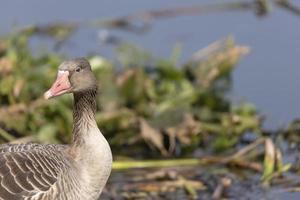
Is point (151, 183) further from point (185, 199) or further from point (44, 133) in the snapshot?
point (44, 133)

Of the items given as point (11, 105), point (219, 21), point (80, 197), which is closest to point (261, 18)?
point (219, 21)

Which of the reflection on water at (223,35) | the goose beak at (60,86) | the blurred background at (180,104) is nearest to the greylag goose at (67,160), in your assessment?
the goose beak at (60,86)

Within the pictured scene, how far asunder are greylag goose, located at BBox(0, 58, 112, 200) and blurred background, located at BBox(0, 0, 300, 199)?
3.20ft

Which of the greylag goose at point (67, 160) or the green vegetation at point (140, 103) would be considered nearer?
the greylag goose at point (67, 160)

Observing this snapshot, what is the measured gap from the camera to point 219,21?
10.2 metres

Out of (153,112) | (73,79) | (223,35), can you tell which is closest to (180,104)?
(153,112)

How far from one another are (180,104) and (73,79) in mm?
2127

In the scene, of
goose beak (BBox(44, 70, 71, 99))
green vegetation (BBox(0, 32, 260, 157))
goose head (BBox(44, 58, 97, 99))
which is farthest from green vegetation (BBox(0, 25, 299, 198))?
goose beak (BBox(44, 70, 71, 99))

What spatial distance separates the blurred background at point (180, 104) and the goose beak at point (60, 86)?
1274 millimetres

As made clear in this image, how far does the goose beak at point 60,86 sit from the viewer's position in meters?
5.89

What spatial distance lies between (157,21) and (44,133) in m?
2.93

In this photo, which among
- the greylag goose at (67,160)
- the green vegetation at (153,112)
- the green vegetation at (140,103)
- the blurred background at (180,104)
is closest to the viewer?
the greylag goose at (67,160)

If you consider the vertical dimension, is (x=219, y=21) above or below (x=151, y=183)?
above

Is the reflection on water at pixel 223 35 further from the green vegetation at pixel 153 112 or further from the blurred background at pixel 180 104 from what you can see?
the green vegetation at pixel 153 112
